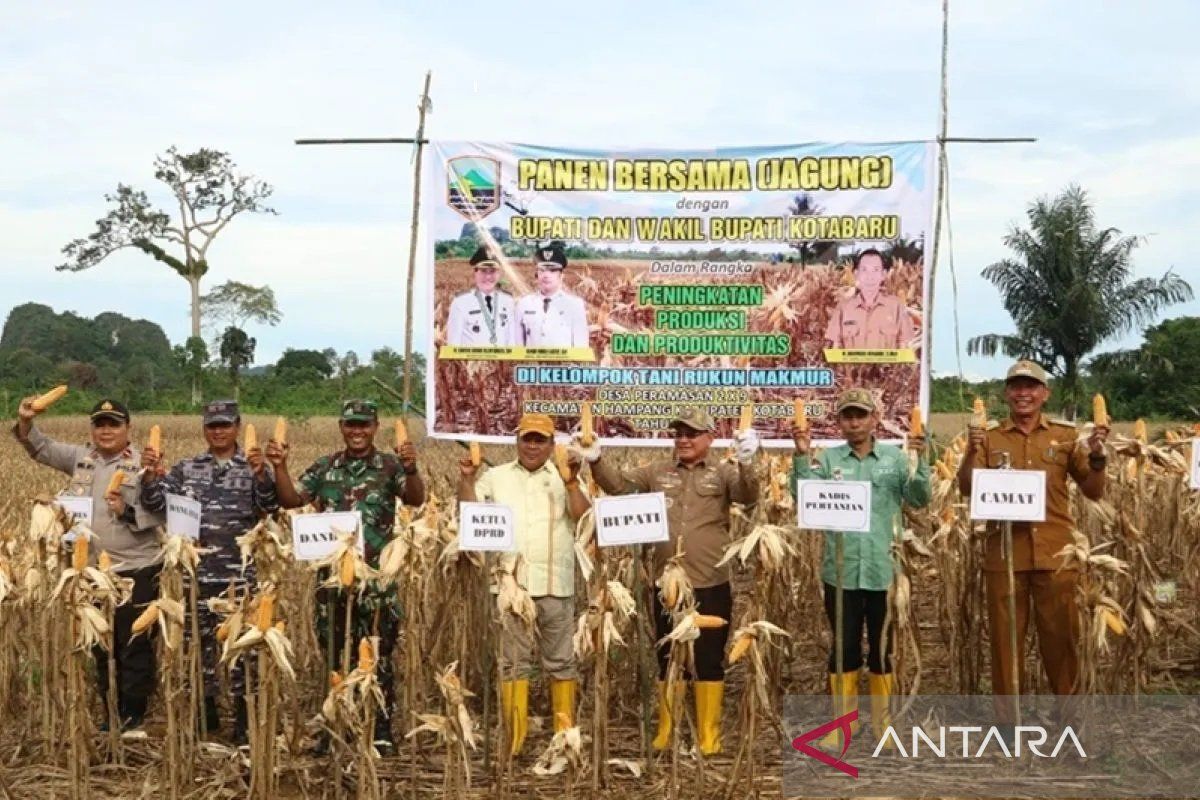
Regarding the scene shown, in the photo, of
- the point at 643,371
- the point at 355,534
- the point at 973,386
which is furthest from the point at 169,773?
the point at 973,386

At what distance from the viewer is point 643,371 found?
967 centimetres

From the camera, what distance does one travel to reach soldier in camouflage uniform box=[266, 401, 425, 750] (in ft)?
19.8

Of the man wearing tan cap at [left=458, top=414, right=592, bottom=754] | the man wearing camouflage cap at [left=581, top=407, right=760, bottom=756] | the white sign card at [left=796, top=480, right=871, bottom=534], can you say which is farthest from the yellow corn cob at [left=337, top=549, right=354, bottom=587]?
the white sign card at [left=796, top=480, right=871, bottom=534]

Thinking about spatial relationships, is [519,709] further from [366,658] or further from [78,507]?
[78,507]

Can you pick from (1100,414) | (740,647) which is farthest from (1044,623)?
(740,647)

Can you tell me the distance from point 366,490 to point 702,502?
1638 millimetres

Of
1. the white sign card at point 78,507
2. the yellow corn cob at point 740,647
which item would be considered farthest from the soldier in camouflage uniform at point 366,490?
the yellow corn cob at point 740,647

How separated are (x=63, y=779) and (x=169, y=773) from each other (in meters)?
0.76

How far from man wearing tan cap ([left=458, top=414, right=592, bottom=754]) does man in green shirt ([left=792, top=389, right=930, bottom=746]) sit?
1.18 m

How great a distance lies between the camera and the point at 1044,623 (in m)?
6.15

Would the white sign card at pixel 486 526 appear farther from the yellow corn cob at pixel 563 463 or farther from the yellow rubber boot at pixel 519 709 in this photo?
the yellow rubber boot at pixel 519 709

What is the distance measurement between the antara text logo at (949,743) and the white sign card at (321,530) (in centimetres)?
240

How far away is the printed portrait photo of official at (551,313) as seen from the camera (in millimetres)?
9664

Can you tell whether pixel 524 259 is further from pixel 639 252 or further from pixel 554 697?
pixel 554 697
